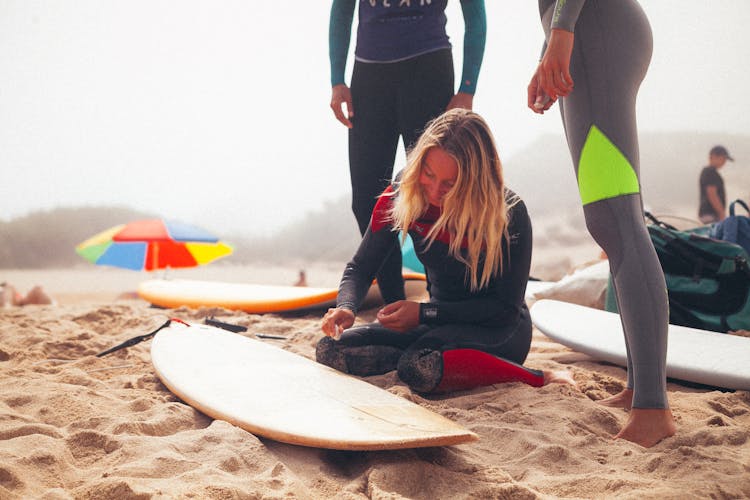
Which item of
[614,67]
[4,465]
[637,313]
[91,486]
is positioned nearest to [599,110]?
[614,67]

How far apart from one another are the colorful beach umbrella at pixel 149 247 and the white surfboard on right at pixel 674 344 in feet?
8.92

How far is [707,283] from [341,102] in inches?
61.9

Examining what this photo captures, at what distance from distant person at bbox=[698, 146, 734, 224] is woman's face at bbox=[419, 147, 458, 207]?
446 cm

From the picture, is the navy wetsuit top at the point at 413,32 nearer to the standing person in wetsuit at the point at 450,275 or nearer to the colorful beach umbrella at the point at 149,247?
the standing person in wetsuit at the point at 450,275

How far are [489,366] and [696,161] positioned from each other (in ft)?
32.1

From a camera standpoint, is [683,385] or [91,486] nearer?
[91,486]

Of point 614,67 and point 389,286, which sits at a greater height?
point 614,67

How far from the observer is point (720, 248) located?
2.36 m

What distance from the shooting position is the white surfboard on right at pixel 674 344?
1663 mm

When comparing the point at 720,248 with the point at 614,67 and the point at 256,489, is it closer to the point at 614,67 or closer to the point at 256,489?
the point at 614,67

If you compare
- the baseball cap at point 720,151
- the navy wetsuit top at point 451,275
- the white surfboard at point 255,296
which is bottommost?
the white surfboard at point 255,296

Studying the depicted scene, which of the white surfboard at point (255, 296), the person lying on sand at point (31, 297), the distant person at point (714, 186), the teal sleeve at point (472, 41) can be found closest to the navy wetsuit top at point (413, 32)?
the teal sleeve at point (472, 41)

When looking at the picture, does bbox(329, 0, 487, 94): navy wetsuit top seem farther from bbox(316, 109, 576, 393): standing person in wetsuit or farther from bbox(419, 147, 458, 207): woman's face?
bbox(419, 147, 458, 207): woman's face

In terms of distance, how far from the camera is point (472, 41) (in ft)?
6.93
